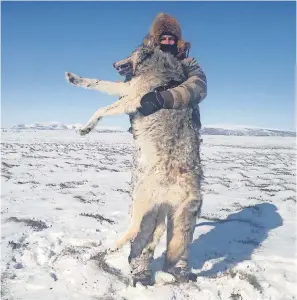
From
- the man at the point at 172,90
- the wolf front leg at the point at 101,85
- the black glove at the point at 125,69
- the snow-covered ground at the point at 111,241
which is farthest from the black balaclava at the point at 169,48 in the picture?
the snow-covered ground at the point at 111,241

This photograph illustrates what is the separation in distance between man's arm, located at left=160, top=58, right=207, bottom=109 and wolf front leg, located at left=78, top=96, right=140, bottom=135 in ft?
0.89

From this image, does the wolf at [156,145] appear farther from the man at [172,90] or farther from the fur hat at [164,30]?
the fur hat at [164,30]

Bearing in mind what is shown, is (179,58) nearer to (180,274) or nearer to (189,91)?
(189,91)

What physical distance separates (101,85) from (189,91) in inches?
29.2

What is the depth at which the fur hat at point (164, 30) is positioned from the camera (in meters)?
3.13

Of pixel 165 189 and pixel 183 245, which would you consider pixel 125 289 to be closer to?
pixel 183 245

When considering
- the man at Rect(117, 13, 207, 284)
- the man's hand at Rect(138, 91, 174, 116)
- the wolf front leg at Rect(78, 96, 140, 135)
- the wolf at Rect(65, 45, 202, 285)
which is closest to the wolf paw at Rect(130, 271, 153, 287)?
the man at Rect(117, 13, 207, 284)

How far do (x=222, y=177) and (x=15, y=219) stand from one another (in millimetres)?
7065

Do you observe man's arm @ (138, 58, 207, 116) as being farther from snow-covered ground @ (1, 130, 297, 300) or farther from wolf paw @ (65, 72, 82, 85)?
snow-covered ground @ (1, 130, 297, 300)

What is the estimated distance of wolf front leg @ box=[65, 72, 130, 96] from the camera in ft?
9.68

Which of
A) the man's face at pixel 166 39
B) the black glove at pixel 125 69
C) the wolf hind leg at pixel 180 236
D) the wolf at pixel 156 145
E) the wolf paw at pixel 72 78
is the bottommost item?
the wolf hind leg at pixel 180 236

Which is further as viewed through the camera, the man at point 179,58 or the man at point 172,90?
the man at point 179,58

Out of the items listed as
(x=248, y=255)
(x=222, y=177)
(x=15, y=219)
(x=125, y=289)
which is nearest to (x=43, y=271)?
(x=125, y=289)

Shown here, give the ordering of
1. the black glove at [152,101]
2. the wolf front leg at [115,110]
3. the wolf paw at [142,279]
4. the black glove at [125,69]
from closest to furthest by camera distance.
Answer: the black glove at [152,101]
the wolf front leg at [115,110]
the black glove at [125,69]
the wolf paw at [142,279]
